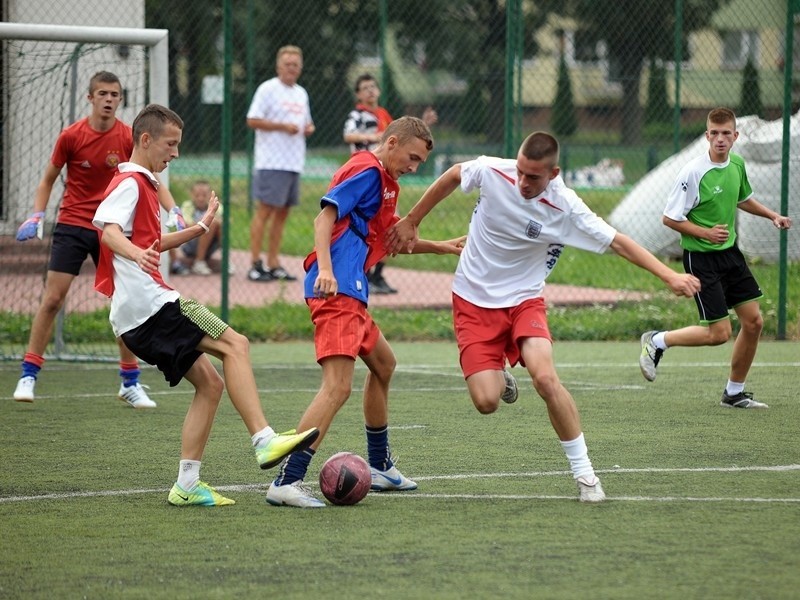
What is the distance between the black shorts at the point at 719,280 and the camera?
9258 millimetres

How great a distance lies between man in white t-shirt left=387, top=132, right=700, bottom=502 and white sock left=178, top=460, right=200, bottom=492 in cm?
132

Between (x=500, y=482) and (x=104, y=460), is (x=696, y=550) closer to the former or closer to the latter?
(x=500, y=482)

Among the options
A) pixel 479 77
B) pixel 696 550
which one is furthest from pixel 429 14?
pixel 696 550

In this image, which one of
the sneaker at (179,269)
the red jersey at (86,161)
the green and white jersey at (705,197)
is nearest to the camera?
the green and white jersey at (705,197)

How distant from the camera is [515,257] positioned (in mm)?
6699

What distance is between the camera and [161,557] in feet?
17.4

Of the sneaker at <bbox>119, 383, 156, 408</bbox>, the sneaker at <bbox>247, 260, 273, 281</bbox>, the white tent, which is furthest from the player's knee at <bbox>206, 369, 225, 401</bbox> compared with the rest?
the white tent

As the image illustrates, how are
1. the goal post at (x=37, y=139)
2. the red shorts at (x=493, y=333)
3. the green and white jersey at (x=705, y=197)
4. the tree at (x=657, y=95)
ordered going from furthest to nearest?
the tree at (x=657, y=95)
the goal post at (x=37, y=139)
the green and white jersey at (x=705, y=197)
the red shorts at (x=493, y=333)

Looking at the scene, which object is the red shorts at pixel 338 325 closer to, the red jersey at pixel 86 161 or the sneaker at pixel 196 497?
the sneaker at pixel 196 497

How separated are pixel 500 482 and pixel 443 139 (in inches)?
793

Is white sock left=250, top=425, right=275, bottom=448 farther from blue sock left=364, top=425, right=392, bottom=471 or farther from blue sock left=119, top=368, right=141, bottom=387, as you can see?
blue sock left=119, top=368, right=141, bottom=387

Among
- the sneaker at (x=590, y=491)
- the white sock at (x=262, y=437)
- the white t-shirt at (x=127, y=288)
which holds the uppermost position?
the white t-shirt at (x=127, y=288)

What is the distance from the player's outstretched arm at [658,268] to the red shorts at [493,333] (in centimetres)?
52

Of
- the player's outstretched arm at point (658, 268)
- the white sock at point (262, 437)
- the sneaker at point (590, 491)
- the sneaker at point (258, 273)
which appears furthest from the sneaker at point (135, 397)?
the sneaker at point (258, 273)
